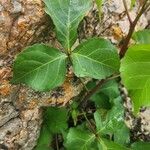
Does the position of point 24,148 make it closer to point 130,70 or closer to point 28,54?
point 28,54

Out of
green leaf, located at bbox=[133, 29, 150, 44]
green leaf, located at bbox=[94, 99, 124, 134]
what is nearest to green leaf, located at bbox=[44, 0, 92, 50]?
green leaf, located at bbox=[133, 29, 150, 44]

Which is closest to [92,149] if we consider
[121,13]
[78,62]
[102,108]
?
[102,108]

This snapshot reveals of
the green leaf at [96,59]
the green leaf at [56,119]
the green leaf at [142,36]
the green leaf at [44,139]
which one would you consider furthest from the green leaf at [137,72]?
the green leaf at [44,139]

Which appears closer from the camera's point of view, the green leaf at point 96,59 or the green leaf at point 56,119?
the green leaf at point 96,59

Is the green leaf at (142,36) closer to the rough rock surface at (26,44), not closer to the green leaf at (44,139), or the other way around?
the rough rock surface at (26,44)

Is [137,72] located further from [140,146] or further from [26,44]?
[140,146]

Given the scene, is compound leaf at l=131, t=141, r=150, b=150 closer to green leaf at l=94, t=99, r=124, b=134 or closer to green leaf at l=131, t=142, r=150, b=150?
green leaf at l=131, t=142, r=150, b=150
